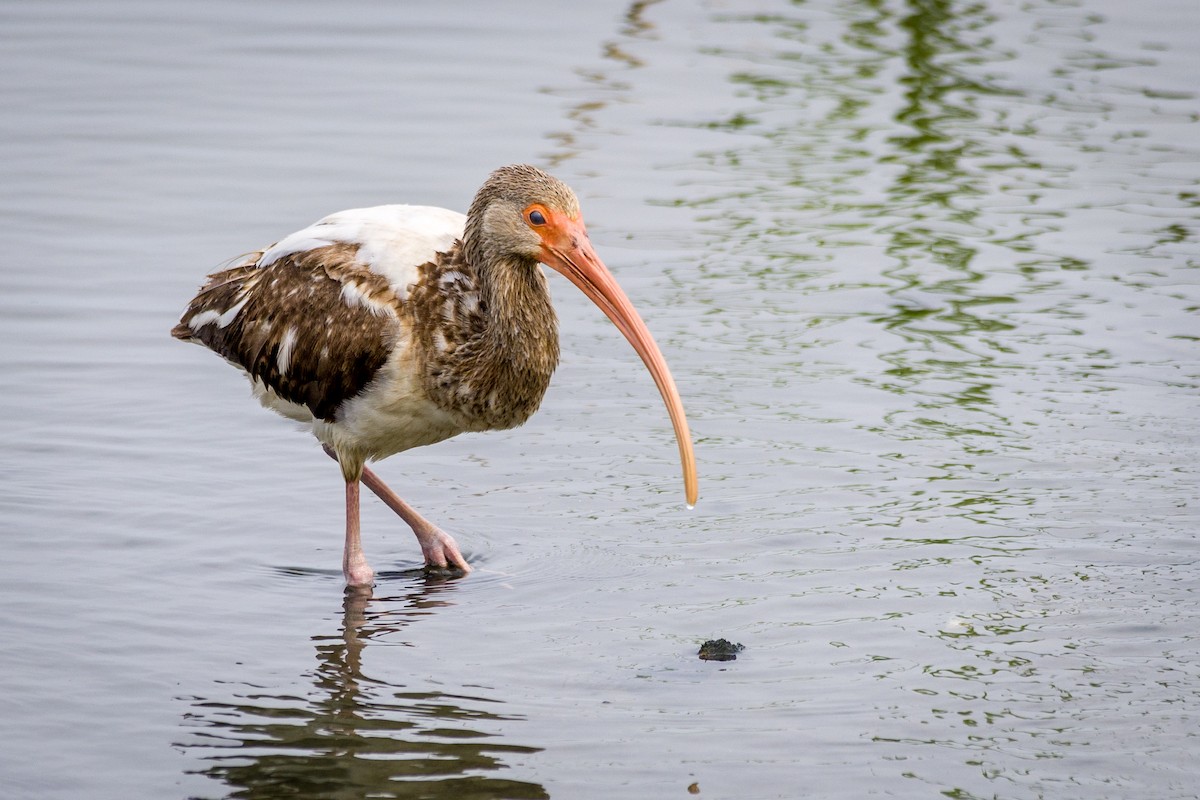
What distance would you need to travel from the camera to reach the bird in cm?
709

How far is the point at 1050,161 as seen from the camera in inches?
543

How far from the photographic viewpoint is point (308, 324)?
758cm

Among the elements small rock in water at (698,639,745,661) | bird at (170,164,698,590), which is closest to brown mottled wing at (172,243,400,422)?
bird at (170,164,698,590)

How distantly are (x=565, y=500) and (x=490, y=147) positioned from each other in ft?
19.5

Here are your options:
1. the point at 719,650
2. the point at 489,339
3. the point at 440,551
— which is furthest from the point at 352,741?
the point at 489,339

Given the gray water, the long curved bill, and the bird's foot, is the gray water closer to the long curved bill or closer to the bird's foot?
the bird's foot

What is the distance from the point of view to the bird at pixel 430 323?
7094mm

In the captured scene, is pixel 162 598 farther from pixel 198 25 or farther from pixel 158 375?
pixel 198 25

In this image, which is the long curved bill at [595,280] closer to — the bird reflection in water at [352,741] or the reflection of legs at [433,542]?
the reflection of legs at [433,542]

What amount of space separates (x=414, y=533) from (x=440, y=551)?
0.33m

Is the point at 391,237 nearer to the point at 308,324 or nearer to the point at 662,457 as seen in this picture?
the point at 308,324

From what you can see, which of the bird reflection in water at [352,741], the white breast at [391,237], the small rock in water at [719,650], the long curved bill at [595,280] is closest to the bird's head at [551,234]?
the long curved bill at [595,280]

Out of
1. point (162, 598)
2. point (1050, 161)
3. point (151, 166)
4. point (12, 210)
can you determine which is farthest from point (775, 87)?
point (162, 598)

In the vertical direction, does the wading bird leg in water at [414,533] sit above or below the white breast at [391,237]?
below
